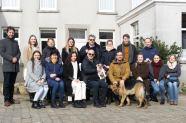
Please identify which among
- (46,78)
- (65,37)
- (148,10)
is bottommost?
(46,78)

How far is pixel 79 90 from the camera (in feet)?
20.9

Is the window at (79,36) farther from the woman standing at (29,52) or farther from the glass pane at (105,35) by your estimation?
the woman standing at (29,52)

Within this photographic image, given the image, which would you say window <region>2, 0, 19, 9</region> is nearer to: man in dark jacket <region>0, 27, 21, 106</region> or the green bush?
the green bush

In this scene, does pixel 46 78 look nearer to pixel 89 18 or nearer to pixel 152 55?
pixel 152 55

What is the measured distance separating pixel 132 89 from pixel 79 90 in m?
1.45

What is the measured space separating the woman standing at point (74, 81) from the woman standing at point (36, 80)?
24.1 inches

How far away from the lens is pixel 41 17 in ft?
44.8

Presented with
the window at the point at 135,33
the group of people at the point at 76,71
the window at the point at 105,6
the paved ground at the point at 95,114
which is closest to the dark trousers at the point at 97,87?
the group of people at the point at 76,71

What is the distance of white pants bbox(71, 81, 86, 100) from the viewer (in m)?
6.38

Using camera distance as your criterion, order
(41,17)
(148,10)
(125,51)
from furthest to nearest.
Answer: (41,17)
(148,10)
(125,51)

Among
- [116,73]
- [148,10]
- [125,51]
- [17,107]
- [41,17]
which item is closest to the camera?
[17,107]

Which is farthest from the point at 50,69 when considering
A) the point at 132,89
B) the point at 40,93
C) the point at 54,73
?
the point at 132,89

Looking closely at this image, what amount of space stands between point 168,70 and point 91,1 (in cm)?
826

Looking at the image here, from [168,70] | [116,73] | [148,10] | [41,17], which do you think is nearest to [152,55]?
[168,70]
